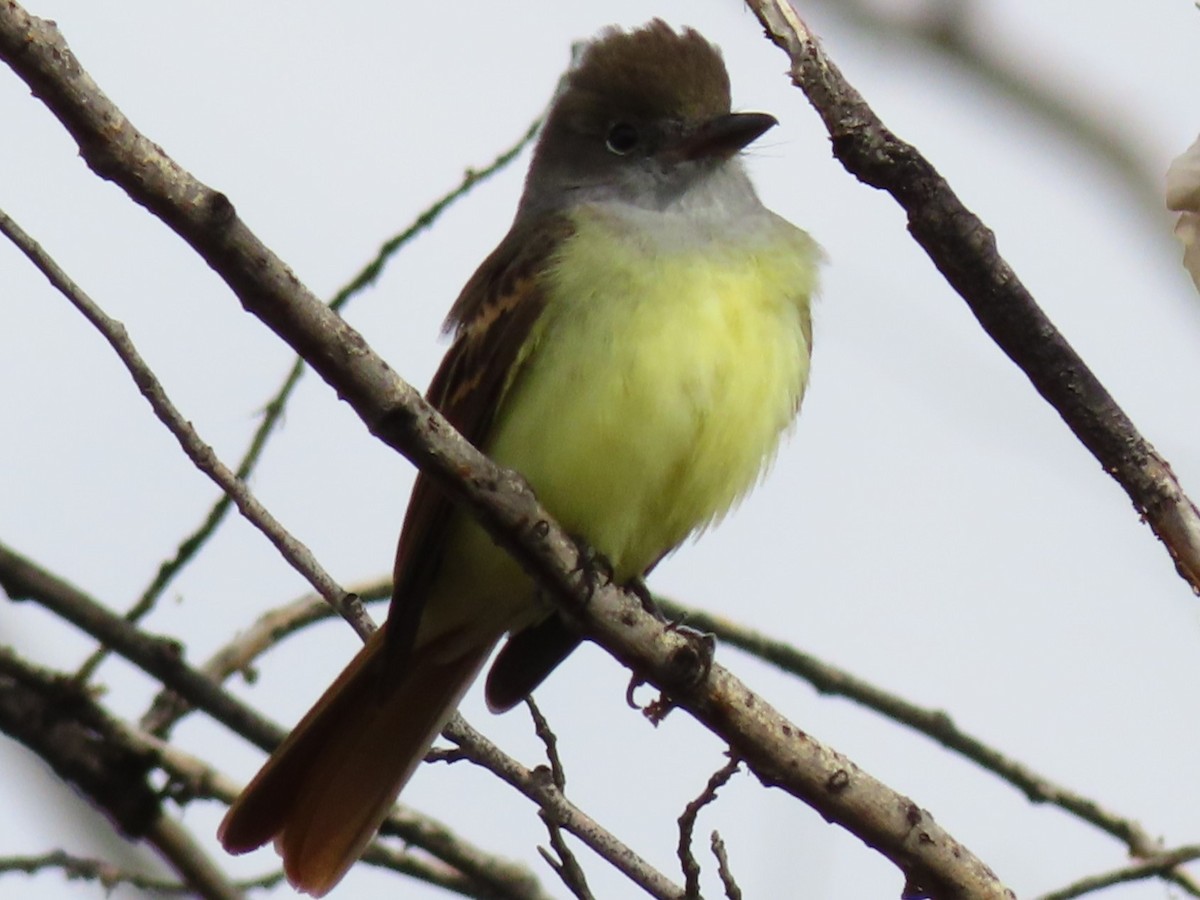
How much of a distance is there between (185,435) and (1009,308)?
1295 millimetres

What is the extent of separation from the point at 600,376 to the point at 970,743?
132 centimetres

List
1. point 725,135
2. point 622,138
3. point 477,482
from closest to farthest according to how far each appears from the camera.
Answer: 1. point 477,482
2. point 725,135
3. point 622,138

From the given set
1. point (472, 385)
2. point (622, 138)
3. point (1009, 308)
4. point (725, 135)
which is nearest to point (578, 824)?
point (1009, 308)

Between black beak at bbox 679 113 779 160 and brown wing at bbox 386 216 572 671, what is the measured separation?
1.64 feet

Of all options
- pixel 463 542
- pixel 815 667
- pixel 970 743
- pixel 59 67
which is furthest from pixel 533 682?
pixel 59 67

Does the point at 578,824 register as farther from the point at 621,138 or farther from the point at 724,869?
the point at 621,138

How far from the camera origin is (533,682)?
13.6ft

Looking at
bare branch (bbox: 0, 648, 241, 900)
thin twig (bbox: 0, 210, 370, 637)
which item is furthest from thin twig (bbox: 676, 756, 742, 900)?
bare branch (bbox: 0, 648, 241, 900)

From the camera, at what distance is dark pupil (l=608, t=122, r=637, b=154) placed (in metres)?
4.55

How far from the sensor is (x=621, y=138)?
15.0 feet

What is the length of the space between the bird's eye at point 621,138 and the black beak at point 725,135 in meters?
0.15

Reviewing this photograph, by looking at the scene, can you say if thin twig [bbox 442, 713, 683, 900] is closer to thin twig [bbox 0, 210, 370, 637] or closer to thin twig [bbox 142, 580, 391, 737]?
thin twig [bbox 0, 210, 370, 637]

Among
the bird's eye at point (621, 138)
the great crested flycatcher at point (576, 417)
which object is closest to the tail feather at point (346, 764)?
the great crested flycatcher at point (576, 417)

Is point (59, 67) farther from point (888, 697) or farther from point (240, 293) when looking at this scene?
point (888, 697)
